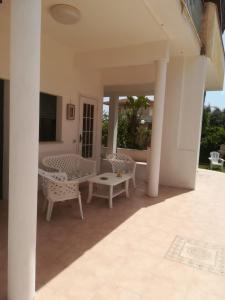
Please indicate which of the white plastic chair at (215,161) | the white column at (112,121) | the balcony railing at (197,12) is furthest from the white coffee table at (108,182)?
the white plastic chair at (215,161)

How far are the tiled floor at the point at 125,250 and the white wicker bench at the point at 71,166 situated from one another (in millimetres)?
769

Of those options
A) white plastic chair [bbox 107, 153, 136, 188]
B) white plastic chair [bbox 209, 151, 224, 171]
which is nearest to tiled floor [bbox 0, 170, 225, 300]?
white plastic chair [bbox 107, 153, 136, 188]

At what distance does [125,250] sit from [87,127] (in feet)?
14.2

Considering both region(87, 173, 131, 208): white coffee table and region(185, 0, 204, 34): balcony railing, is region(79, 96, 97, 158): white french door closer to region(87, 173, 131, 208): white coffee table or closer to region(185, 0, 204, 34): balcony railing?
region(87, 173, 131, 208): white coffee table

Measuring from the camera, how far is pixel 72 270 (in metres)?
2.54

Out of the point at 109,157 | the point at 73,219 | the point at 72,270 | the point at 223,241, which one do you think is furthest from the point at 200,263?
the point at 109,157

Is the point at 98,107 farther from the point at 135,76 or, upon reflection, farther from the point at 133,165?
the point at 133,165

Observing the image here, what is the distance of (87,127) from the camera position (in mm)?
6816

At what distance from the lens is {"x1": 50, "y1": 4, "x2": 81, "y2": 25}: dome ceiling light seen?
12.3ft

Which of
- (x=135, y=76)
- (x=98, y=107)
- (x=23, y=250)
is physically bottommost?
(x=23, y=250)

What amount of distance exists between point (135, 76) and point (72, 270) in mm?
5843

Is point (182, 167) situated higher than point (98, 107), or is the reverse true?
point (98, 107)

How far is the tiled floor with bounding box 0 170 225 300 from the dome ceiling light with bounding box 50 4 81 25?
10.6 feet

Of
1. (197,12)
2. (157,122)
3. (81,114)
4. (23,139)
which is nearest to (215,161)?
(157,122)
